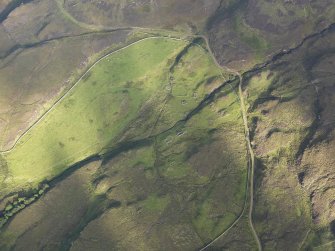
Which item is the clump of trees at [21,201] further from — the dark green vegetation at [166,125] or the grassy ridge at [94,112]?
the grassy ridge at [94,112]

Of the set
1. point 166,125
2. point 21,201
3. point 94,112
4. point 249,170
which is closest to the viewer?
point 249,170

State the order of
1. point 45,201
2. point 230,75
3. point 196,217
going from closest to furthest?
1. point 196,217
2. point 45,201
3. point 230,75

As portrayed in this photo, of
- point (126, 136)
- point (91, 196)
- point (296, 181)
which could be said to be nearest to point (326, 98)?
point (296, 181)

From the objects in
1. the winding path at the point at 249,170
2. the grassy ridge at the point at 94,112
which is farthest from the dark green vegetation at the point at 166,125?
the winding path at the point at 249,170

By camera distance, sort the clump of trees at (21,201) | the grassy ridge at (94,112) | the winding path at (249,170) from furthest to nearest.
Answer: the grassy ridge at (94,112) < the clump of trees at (21,201) < the winding path at (249,170)

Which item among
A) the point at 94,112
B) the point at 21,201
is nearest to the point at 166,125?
the point at 94,112

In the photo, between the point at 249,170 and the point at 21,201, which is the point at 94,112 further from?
the point at 249,170

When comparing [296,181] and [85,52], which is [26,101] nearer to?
[85,52]

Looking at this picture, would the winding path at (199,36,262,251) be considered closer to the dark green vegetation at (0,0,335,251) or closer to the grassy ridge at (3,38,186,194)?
the dark green vegetation at (0,0,335,251)
